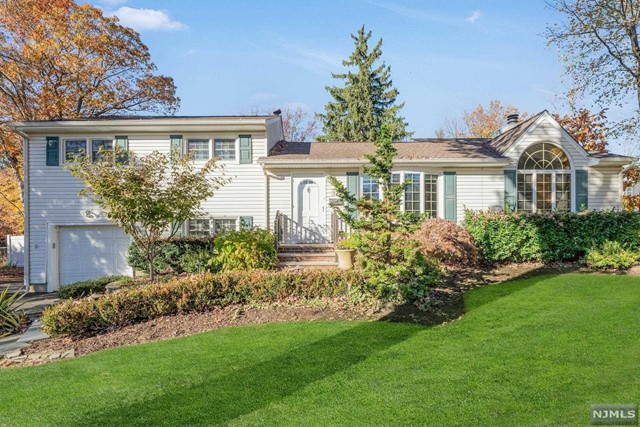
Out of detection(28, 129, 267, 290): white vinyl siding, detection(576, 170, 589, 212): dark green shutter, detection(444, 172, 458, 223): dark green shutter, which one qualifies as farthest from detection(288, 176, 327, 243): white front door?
detection(576, 170, 589, 212): dark green shutter

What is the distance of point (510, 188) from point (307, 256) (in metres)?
7.21

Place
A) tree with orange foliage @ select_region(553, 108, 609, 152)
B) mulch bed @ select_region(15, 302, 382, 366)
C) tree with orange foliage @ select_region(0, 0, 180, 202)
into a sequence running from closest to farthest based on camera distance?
mulch bed @ select_region(15, 302, 382, 366) → tree with orange foliage @ select_region(0, 0, 180, 202) → tree with orange foliage @ select_region(553, 108, 609, 152)

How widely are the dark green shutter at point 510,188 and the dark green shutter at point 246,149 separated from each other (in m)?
8.49

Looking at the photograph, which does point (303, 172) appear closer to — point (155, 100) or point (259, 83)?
point (155, 100)

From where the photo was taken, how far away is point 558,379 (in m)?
3.94

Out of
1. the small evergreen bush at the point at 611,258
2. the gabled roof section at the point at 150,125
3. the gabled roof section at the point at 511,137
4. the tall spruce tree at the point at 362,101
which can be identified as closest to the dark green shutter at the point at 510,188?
the gabled roof section at the point at 511,137

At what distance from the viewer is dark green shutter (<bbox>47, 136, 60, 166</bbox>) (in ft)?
40.9

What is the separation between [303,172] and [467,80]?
782 centimetres

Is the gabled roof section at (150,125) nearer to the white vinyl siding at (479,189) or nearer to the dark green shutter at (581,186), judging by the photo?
the white vinyl siding at (479,189)

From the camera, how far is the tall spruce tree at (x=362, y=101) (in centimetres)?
2550

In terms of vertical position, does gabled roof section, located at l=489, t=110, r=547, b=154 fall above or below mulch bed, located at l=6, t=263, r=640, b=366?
above

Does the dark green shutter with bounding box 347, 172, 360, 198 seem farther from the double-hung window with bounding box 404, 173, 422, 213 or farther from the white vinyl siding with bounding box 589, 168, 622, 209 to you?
the white vinyl siding with bounding box 589, 168, 622, 209

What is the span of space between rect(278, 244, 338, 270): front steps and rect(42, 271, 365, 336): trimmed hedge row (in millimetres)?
2389

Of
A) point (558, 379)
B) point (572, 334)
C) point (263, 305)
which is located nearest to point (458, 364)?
point (558, 379)
